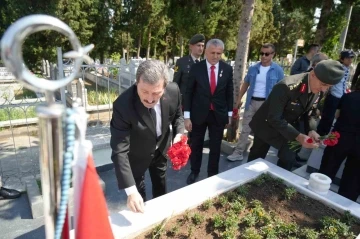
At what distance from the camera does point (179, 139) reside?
2.44m

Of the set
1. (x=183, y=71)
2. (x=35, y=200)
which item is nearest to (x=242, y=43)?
(x=183, y=71)

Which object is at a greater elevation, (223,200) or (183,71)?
(183,71)

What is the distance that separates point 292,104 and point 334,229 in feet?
4.33

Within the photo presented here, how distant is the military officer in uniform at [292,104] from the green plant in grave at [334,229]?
33.3 inches

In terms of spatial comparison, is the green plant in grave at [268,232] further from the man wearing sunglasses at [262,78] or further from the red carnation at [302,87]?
the man wearing sunglasses at [262,78]

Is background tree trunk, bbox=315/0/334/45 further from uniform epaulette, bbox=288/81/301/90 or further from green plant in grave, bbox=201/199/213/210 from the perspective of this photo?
green plant in grave, bbox=201/199/213/210

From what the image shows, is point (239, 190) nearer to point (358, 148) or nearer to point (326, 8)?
point (358, 148)

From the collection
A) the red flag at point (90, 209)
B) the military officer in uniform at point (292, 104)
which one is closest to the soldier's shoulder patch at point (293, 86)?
the military officer in uniform at point (292, 104)

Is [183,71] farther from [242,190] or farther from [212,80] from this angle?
[242,190]

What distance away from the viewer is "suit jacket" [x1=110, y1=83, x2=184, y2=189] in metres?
1.95

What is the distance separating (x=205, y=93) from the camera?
139 inches

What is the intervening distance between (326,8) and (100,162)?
714 centimetres

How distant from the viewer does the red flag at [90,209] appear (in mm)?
881

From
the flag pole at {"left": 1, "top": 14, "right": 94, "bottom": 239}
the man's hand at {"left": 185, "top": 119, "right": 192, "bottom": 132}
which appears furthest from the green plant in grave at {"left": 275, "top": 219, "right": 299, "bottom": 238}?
the man's hand at {"left": 185, "top": 119, "right": 192, "bottom": 132}
